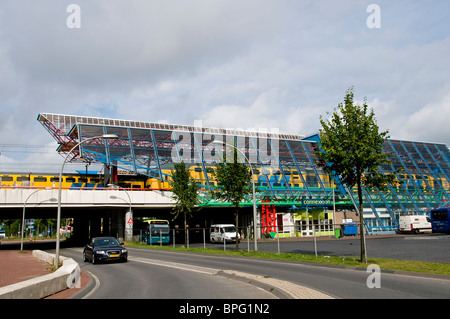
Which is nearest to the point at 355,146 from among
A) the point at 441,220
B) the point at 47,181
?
the point at 441,220

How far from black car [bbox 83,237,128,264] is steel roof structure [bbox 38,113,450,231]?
22.4 meters

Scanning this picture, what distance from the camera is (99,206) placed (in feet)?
146

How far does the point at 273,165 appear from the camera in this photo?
177ft

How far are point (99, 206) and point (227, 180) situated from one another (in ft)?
71.2

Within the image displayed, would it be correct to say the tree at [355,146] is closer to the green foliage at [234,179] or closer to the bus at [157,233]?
the green foliage at [234,179]

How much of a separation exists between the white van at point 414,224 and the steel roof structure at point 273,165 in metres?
2.03

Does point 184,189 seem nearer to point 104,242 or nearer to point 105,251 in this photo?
point 104,242

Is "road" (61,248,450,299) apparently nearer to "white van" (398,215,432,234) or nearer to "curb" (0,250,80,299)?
"curb" (0,250,80,299)

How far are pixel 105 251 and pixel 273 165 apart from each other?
116 feet

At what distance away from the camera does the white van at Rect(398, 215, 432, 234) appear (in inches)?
1955

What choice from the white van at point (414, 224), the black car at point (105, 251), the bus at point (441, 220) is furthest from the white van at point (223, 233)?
the bus at point (441, 220)

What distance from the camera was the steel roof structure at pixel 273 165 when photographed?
4759cm
